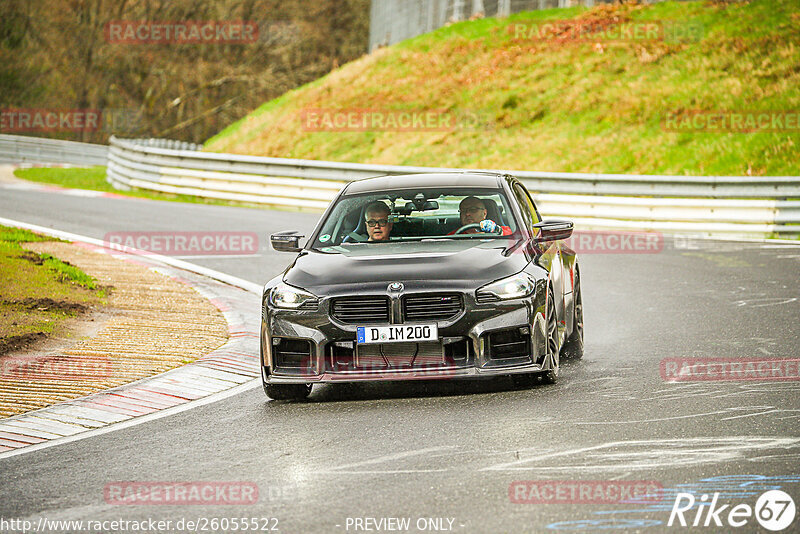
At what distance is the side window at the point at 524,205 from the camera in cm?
939

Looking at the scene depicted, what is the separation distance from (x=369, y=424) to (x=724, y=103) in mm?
24381

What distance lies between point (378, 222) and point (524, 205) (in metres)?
1.39

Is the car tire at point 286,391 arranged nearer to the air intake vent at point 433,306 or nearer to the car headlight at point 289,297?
the car headlight at point 289,297

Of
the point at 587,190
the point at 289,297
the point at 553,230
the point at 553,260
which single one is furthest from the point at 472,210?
the point at 587,190

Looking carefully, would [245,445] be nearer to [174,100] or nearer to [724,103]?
[724,103]

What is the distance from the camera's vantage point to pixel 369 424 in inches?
287

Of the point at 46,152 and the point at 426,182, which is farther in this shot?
the point at 46,152

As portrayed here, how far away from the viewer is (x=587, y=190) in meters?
21.9

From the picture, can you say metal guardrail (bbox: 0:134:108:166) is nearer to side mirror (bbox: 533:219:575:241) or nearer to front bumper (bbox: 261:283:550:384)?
side mirror (bbox: 533:219:575:241)

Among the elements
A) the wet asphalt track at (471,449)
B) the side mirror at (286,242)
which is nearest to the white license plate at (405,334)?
the wet asphalt track at (471,449)

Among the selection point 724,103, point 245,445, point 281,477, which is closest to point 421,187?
point 245,445

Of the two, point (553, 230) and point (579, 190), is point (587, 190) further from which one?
point (553, 230)

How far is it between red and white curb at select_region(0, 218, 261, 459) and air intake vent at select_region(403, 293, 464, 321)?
5.49 ft

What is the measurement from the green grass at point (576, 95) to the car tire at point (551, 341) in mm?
17649
